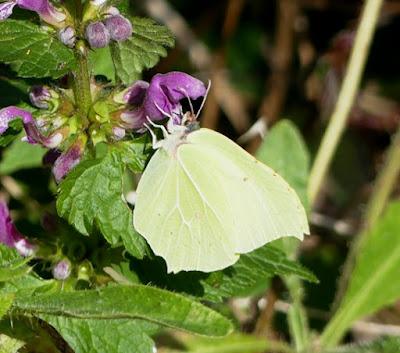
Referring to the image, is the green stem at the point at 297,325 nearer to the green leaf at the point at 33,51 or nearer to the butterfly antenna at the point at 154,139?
the butterfly antenna at the point at 154,139

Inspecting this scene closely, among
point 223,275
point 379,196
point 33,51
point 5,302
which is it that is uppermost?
point 33,51

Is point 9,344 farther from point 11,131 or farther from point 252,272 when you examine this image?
point 252,272

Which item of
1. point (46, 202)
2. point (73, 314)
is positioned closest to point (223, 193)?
point (73, 314)

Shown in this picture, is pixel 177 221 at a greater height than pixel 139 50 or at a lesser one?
lesser

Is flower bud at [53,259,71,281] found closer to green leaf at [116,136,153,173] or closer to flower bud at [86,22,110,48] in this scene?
green leaf at [116,136,153,173]

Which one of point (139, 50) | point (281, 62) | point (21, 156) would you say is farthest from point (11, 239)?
point (281, 62)

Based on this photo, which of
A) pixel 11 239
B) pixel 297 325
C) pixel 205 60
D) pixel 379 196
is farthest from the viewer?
pixel 205 60

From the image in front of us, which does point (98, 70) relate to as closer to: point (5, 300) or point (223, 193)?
point (223, 193)
